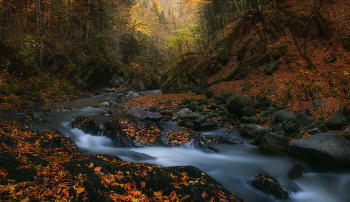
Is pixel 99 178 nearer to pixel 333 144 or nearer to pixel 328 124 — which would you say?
pixel 333 144

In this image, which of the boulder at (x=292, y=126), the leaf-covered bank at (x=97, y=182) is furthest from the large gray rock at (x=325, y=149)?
the leaf-covered bank at (x=97, y=182)

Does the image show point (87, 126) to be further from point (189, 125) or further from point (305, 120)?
point (305, 120)

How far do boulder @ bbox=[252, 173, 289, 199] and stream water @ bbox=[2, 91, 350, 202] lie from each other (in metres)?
0.11

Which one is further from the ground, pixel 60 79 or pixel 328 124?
pixel 60 79

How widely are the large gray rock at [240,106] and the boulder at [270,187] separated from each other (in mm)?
5551

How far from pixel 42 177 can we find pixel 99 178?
86 cm

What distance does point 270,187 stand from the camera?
13.8 feet

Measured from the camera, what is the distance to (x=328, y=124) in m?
6.88

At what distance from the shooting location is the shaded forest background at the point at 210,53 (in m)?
9.95

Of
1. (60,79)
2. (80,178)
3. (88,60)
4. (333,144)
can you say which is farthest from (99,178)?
(88,60)

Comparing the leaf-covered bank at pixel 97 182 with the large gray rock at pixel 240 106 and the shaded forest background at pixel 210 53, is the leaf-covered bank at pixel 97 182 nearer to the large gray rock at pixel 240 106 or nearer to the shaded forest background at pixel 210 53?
the large gray rock at pixel 240 106

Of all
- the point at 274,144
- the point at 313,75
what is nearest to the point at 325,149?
the point at 274,144

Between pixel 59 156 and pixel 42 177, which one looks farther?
pixel 59 156

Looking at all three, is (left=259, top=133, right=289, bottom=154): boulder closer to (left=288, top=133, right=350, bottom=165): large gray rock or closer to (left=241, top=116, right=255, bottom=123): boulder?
(left=288, top=133, right=350, bottom=165): large gray rock
